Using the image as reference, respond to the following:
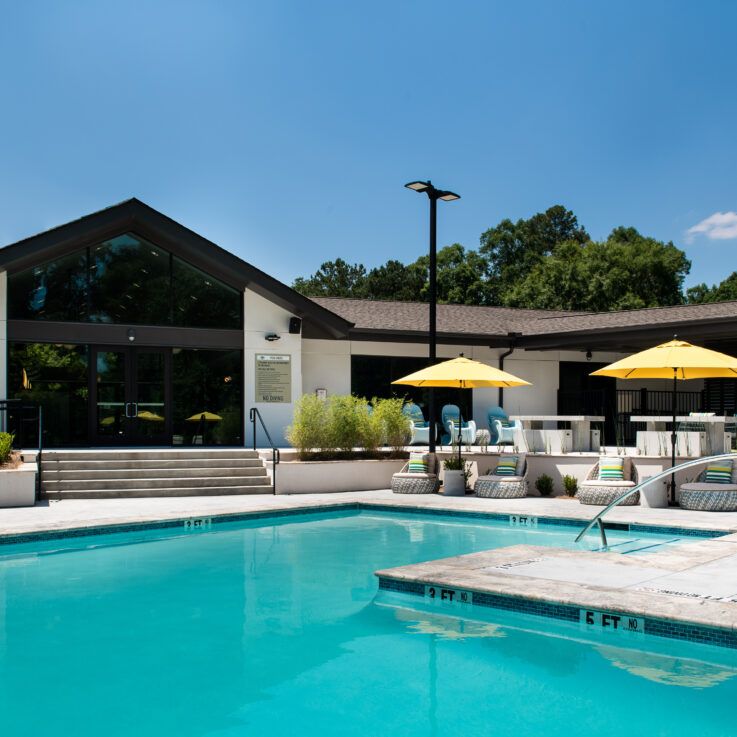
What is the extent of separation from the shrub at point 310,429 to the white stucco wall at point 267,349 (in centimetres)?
277

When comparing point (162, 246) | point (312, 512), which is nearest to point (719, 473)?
point (312, 512)

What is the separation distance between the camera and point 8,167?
21.0 m

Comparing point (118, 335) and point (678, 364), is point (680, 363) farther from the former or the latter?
point (118, 335)

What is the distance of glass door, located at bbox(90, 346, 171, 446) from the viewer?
15.4 metres

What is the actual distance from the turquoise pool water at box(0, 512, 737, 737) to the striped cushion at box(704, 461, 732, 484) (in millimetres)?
6095

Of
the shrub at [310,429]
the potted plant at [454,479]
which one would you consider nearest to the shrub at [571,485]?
the potted plant at [454,479]

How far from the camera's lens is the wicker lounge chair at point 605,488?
11219 millimetres

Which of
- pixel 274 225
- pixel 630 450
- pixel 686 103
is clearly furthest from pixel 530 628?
pixel 274 225

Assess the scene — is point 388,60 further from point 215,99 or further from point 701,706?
point 701,706

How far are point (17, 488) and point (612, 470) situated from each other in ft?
30.0

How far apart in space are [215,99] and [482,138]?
38.6 ft

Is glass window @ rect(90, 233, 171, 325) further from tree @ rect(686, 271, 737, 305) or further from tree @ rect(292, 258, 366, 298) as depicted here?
tree @ rect(292, 258, 366, 298)

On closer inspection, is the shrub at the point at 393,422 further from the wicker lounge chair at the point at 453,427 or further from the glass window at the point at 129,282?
the glass window at the point at 129,282

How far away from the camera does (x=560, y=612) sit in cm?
561
